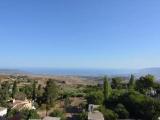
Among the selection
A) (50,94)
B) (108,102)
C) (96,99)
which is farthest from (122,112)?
(50,94)

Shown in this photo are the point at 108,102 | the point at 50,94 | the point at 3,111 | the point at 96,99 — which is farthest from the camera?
the point at 50,94

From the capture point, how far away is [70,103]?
4000 cm

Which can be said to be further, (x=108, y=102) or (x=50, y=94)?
(x=50, y=94)

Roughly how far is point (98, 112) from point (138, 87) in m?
14.2

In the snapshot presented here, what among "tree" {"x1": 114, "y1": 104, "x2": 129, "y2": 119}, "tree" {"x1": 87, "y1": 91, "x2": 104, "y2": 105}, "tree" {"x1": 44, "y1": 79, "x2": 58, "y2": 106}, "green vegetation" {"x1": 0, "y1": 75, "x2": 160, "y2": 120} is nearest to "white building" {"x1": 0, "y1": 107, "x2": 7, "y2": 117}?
"green vegetation" {"x1": 0, "y1": 75, "x2": 160, "y2": 120}

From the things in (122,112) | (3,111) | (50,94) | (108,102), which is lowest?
(3,111)

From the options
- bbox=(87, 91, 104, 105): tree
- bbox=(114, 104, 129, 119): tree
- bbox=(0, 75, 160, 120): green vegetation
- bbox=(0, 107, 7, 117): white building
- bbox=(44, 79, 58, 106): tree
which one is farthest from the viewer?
bbox=(44, 79, 58, 106): tree

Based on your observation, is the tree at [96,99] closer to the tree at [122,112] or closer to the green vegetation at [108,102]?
the green vegetation at [108,102]

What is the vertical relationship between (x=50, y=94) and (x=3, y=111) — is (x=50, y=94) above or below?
above

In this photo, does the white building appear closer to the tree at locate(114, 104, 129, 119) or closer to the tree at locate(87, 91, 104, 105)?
the tree at locate(87, 91, 104, 105)

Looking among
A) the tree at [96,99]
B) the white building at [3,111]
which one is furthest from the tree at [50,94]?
the white building at [3,111]

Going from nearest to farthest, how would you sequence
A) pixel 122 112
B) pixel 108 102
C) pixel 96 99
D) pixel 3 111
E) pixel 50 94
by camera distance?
pixel 122 112
pixel 3 111
pixel 108 102
pixel 96 99
pixel 50 94

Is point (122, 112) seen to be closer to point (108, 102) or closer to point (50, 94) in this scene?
point (108, 102)

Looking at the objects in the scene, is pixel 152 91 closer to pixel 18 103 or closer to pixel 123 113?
pixel 123 113
